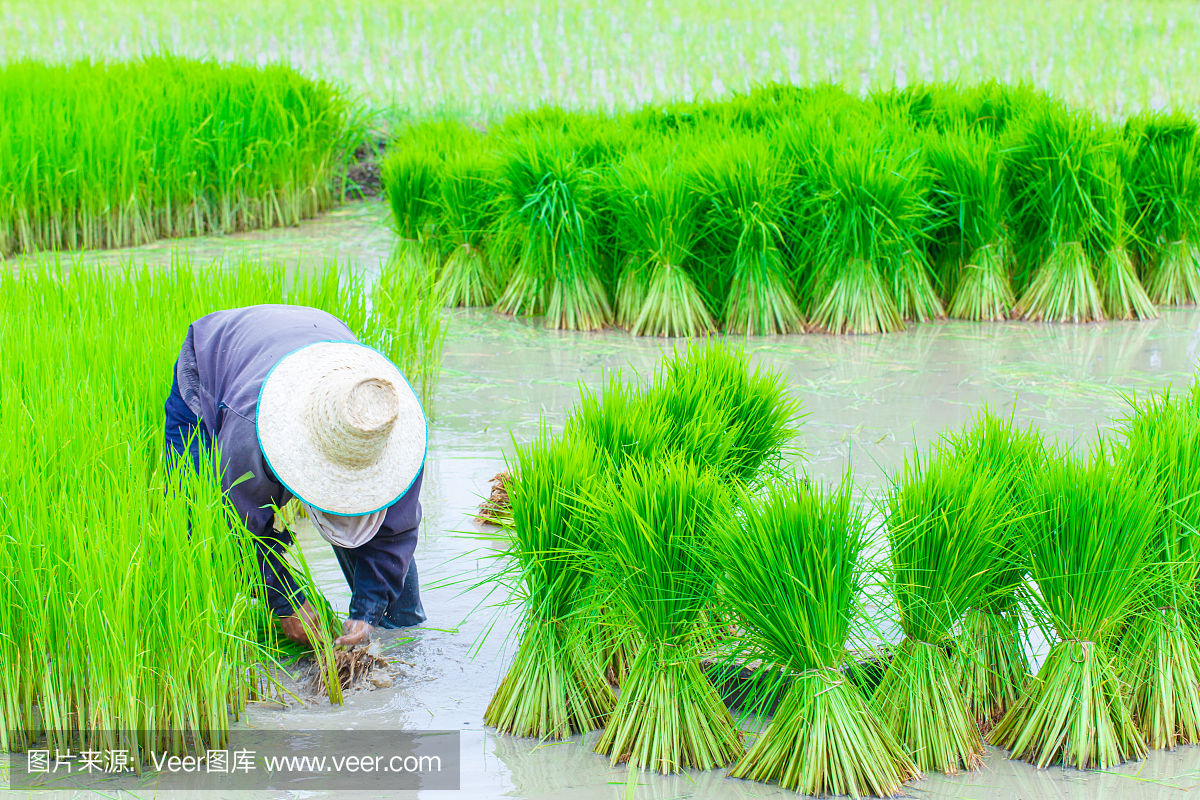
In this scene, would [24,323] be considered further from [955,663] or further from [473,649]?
[955,663]

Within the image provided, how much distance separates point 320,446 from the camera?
2191 millimetres

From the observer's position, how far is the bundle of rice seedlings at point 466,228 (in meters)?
5.76

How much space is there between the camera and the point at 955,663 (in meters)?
2.33

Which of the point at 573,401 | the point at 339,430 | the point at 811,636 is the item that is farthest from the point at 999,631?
the point at 573,401

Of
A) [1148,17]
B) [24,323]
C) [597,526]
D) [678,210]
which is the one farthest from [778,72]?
[597,526]

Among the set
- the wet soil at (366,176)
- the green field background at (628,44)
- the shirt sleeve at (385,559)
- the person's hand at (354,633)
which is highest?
the green field background at (628,44)

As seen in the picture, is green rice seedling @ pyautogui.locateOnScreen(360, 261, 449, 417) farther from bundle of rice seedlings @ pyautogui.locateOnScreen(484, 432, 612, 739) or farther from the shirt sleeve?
bundle of rice seedlings @ pyautogui.locateOnScreen(484, 432, 612, 739)

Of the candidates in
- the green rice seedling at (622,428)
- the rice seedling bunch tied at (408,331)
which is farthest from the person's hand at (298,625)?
the rice seedling bunch tied at (408,331)

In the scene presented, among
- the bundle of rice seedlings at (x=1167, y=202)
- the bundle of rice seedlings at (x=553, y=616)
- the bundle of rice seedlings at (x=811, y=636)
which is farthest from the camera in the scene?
the bundle of rice seedlings at (x=1167, y=202)

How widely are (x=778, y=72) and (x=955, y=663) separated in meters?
9.06

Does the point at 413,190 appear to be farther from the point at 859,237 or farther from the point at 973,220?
the point at 973,220

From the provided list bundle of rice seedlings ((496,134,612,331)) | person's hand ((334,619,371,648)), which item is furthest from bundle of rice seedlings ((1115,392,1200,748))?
bundle of rice seedlings ((496,134,612,331))

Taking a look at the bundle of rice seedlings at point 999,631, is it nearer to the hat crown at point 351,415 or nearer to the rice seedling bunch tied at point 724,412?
the rice seedling bunch tied at point 724,412

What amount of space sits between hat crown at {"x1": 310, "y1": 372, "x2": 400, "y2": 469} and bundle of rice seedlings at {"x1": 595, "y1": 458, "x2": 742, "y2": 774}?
482 millimetres
